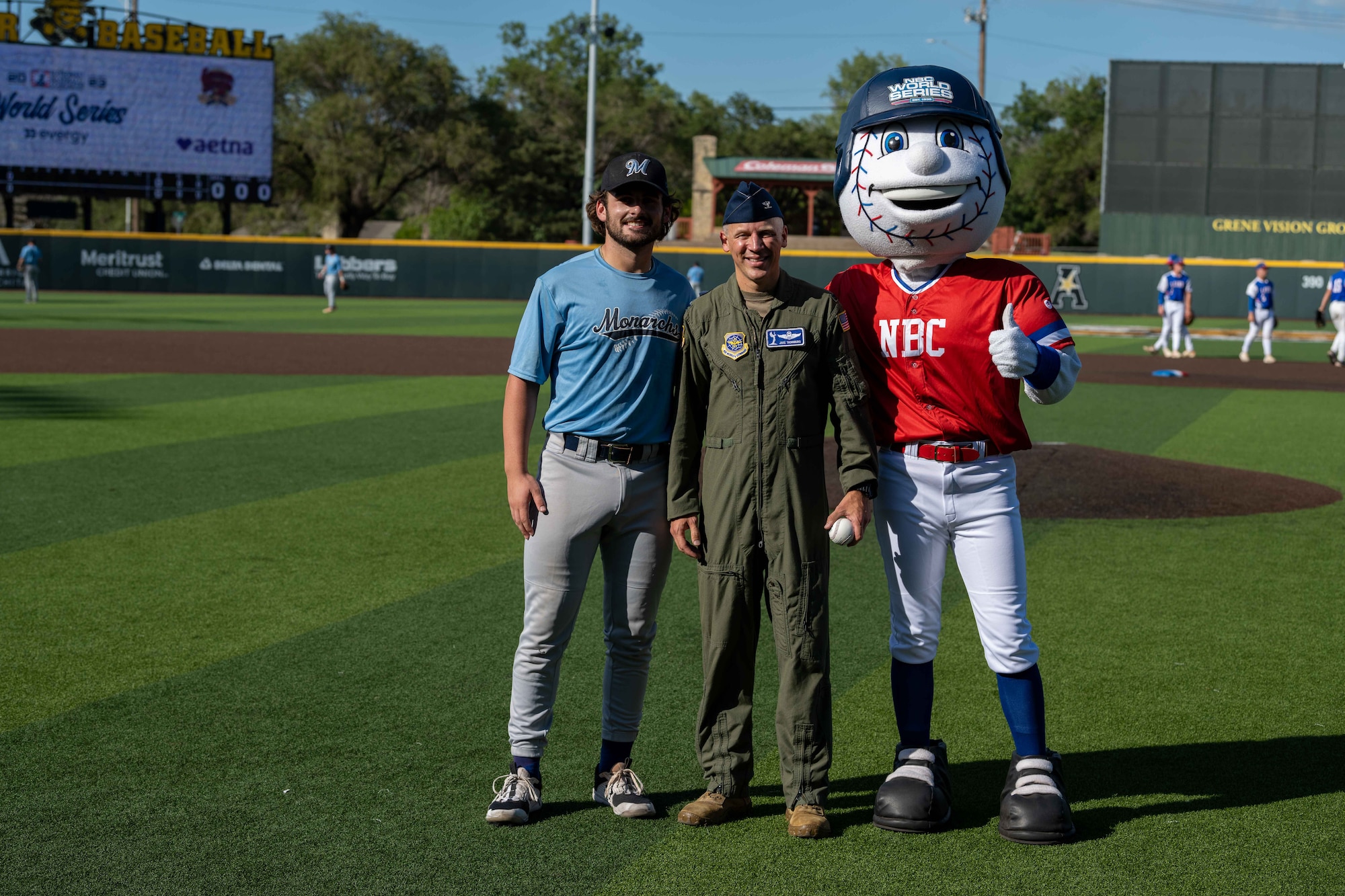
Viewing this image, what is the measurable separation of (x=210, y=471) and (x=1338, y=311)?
18826mm

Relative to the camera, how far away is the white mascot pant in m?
3.89

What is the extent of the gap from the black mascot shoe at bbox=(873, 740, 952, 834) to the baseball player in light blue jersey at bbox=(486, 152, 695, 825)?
731 mm

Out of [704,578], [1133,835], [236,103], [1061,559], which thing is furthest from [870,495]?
[236,103]

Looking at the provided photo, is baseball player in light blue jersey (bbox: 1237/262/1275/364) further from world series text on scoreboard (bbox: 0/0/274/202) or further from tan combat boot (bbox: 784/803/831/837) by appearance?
world series text on scoreboard (bbox: 0/0/274/202)

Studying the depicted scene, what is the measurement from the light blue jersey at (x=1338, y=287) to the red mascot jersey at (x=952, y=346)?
800 inches

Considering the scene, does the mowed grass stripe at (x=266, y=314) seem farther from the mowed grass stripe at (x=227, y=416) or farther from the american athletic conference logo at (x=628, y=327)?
the american athletic conference logo at (x=628, y=327)

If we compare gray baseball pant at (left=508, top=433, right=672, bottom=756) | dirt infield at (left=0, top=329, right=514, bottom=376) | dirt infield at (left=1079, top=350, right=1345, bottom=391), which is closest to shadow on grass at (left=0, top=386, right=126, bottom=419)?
dirt infield at (left=0, top=329, right=514, bottom=376)

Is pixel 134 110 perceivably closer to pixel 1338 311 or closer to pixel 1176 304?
pixel 1176 304

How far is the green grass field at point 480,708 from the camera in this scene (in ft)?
11.9

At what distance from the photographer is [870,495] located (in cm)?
385

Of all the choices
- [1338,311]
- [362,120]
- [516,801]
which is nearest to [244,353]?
[1338,311]

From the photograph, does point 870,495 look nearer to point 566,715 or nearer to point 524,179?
point 566,715

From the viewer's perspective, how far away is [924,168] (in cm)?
392

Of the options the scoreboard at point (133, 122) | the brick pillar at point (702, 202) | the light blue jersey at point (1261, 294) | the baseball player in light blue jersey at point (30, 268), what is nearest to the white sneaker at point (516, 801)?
the light blue jersey at point (1261, 294)
